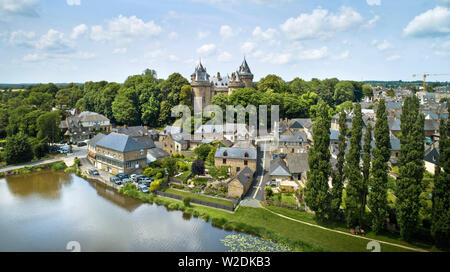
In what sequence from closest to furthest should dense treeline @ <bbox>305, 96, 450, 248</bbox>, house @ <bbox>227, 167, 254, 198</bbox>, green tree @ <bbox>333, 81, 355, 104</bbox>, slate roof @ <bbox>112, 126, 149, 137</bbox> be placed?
dense treeline @ <bbox>305, 96, 450, 248</bbox>
house @ <bbox>227, 167, 254, 198</bbox>
slate roof @ <bbox>112, 126, 149, 137</bbox>
green tree @ <bbox>333, 81, 355, 104</bbox>

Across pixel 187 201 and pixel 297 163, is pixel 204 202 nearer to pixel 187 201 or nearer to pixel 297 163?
pixel 187 201

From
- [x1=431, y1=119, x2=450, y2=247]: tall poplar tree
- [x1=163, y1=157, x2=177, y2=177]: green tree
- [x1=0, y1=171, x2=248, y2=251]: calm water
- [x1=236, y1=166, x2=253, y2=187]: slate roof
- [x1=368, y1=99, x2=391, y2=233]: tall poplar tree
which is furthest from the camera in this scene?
[x1=163, y1=157, x2=177, y2=177]: green tree

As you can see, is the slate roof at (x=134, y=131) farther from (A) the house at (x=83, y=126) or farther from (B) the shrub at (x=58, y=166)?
(B) the shrub at (x=58, y=166)

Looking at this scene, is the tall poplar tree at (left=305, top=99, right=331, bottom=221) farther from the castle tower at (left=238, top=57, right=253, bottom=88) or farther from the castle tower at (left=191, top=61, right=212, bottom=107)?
the castle tower at (left=238, top=57, right=253, bottom=88)

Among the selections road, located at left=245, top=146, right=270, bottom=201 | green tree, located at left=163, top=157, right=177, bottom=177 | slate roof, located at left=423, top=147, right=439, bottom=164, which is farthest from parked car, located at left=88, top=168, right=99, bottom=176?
slate roof, located at left=423, top=147, right=439, bottom=164

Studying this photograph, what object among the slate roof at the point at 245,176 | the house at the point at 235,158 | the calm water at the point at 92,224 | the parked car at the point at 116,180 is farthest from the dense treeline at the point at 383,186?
the parked car at the point at 116,180
